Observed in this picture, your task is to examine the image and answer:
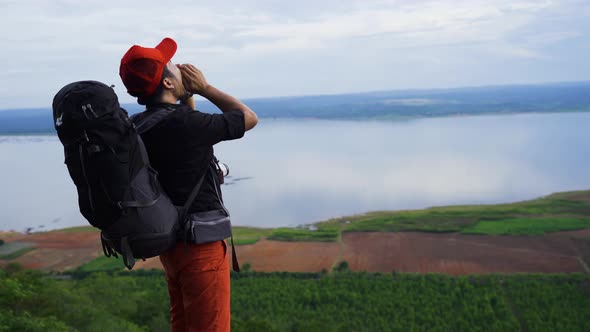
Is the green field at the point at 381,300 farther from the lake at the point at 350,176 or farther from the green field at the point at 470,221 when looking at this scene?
the lake at the point at 350,176

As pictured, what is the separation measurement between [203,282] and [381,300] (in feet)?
51.0

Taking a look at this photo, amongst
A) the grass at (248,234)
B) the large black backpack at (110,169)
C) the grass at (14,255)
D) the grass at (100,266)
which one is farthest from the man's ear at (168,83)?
the grass at (14,255)

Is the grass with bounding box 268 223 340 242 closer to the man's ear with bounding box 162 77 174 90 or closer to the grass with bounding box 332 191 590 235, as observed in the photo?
the grass with bounding box 332 191 590 235

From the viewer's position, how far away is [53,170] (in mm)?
42625

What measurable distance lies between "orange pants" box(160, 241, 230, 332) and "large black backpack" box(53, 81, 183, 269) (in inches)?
5.1

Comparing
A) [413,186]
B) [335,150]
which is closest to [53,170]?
[335,150]

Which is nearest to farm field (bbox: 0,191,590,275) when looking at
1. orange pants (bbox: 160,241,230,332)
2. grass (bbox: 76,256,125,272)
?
grass (bbox: 76,256,125,272)

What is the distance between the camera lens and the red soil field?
21078 millimetres

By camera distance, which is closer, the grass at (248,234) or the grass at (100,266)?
the grass at (100,266)

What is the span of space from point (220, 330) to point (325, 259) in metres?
20.6

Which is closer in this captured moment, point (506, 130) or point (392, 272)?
point (392, 272)

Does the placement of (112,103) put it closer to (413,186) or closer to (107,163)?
(107,163)

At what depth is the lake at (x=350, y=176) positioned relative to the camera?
2998 cm

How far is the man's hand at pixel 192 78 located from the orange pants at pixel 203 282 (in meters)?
0.51
